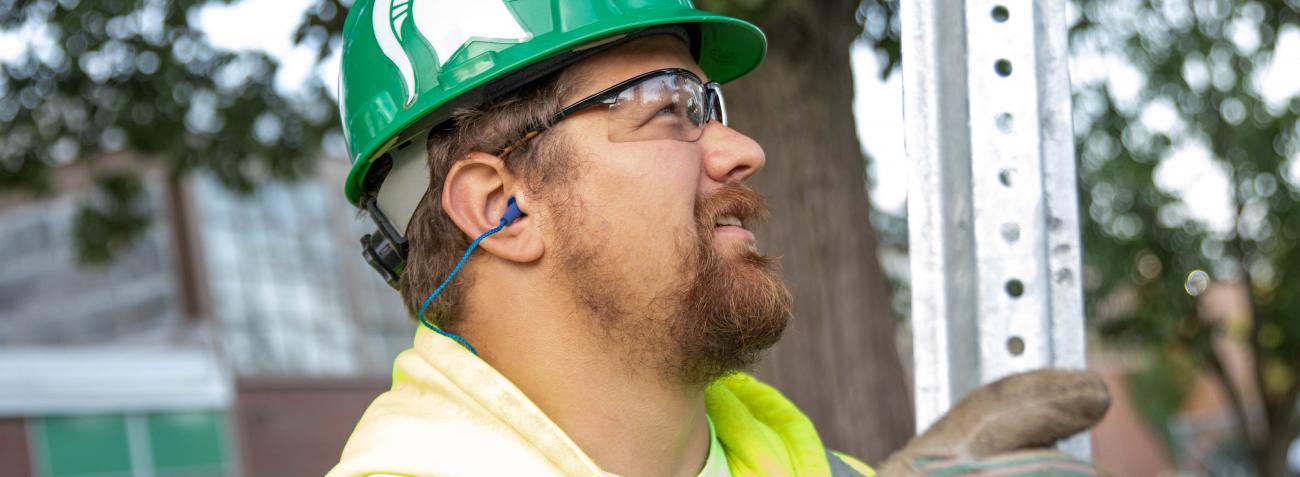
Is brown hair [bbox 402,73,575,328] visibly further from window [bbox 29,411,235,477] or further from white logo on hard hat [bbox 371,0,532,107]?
window [bbox 29,411,235,477]

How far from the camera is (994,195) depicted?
154 centimetres

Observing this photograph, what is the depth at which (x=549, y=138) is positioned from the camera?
2.22m

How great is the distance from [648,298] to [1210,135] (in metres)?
9.51

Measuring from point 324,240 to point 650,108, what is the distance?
25.9 metres

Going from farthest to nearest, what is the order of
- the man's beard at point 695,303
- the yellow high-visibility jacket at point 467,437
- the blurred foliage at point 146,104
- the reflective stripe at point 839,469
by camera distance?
the blurred foliage at point 146,104
the reflective stripe at point 839,469
the man's beard at point 695,303
the yellow high-visibility jacket at point 467,437

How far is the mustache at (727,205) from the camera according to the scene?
2170mm

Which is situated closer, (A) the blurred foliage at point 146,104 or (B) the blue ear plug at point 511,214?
(B) the blue ear plug at point 511,214

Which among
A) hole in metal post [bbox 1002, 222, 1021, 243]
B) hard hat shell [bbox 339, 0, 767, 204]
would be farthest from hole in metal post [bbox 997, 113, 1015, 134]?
hard hat shell [bbox 339, 0, 767, 204]

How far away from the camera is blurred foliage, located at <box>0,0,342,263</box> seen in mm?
6164

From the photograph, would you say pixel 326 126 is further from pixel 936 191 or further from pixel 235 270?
pixel 235 270

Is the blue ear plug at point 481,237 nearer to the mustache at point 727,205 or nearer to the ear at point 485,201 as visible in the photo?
the ear at point 485,201

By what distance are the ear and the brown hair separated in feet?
0.06

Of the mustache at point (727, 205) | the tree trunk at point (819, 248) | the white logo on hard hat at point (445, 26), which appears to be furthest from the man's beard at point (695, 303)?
the tree trunk at point (819, 248)

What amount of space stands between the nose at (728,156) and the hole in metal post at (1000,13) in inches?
28.0
